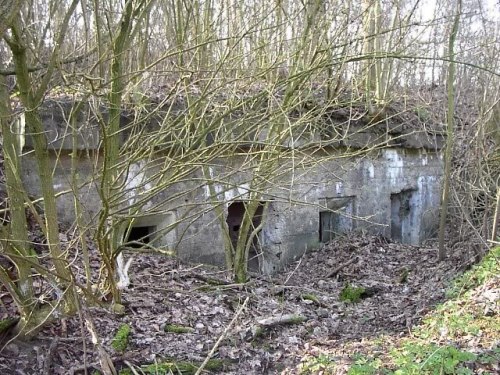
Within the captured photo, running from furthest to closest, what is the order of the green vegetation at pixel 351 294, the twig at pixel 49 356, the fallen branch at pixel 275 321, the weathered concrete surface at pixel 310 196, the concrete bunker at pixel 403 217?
the concrete bunker at pixel 403 217, the green vegetation at pixel 351 294, the weathered concrete surface at pixel 310 196, the fallen branch at pixel 275 321, the twig at pixel 49 356

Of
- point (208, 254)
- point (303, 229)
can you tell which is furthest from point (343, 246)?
point (208, 254)

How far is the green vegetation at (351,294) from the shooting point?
283 inches

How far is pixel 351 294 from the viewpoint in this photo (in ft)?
23.9

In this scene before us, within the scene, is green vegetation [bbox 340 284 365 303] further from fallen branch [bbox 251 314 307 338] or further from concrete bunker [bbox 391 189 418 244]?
concrete bunker [bbox 391 189 418 244]

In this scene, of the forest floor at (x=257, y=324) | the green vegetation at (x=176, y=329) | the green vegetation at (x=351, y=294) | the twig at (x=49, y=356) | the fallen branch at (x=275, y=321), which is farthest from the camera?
the green vegetation at (x=351, y=294)

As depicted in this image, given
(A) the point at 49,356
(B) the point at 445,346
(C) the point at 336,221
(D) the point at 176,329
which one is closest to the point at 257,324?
(D) the point at 176,329

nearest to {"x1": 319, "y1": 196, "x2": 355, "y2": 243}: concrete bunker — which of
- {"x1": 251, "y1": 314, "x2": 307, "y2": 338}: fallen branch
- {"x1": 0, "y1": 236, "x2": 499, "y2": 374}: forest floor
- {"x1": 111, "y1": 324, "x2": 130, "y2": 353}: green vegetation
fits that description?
{"x1": 0, "y1": 236, "x2": 499, "y2": 374}: forest floor

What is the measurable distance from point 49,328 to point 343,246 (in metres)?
5.68

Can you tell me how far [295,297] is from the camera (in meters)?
6.98

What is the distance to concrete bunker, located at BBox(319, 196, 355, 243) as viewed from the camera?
968 centimetres

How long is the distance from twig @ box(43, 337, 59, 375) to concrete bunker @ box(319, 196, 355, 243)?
19.5 feet

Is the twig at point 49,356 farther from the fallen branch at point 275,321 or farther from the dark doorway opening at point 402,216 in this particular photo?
the dark doorway opening at point 402,216

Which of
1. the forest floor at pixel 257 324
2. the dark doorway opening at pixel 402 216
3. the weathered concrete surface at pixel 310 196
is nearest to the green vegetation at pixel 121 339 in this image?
the forest floor at pixel 257 324

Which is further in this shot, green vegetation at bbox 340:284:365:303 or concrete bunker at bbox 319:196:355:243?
concrete bunker at bbox 319:196:355:243
